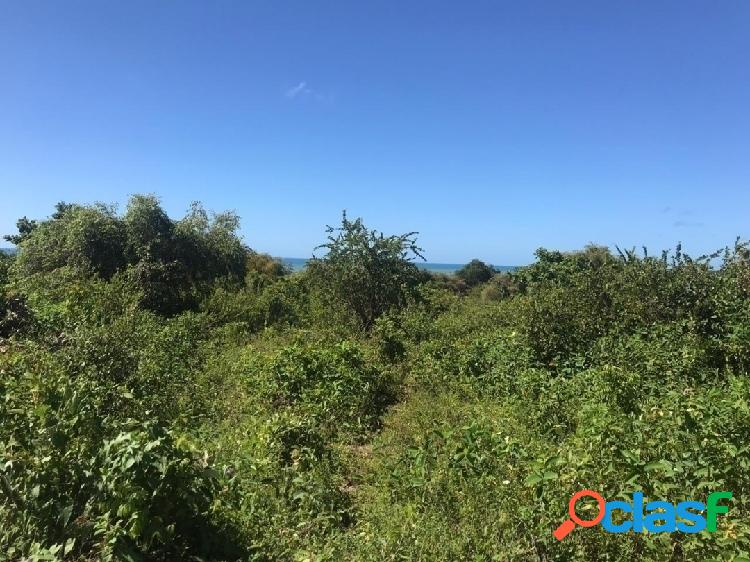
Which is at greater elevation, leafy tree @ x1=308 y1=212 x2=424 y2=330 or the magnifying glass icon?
leafy tree @ x1=308 y1=212 x2=424 y2=330

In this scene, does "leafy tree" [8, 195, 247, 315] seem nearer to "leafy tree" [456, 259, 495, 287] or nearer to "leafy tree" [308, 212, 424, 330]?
"leafy tree" [308, 212, 424, 330]

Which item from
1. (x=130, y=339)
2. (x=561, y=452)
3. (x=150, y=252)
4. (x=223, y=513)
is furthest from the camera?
(x=150, y=252)

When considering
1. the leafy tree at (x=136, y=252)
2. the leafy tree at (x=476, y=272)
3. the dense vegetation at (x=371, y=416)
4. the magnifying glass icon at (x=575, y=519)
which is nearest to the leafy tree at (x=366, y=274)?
the dense vegetation at (x=371, y=416)

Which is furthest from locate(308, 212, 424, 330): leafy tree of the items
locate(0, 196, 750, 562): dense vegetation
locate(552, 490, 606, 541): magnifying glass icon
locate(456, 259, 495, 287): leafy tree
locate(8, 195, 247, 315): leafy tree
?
locate(456, 259, 495, 287): leafy tree

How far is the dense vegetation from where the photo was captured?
3.08 m

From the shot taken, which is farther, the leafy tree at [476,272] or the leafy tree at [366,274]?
the leafy tree at [476,272]

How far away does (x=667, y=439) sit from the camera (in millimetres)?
3879

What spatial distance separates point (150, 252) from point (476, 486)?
12.8 m

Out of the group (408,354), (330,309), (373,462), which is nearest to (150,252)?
(330,309)

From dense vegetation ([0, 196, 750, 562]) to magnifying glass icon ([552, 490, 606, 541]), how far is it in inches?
1.9

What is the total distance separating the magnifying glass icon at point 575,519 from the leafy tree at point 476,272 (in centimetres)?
2890

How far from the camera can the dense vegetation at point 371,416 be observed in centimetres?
308

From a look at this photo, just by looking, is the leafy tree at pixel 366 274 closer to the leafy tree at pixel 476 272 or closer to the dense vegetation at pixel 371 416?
the dense vegetation at pixel 371 416

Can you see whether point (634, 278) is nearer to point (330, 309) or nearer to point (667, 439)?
point (667, 439)
